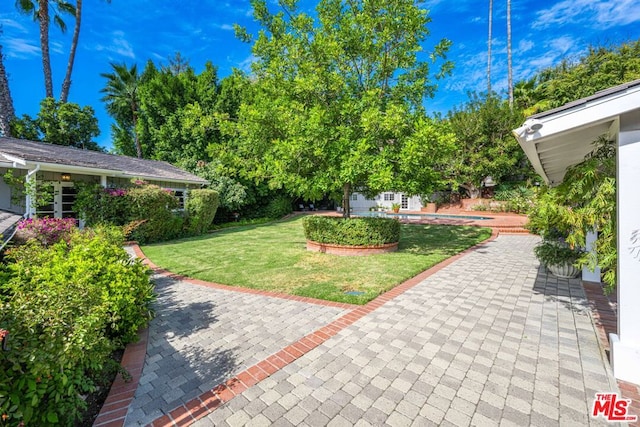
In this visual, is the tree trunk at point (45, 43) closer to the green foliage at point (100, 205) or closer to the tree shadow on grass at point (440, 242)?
the green foliage at point (100, 205)

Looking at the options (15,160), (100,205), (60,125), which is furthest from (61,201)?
(60,125)

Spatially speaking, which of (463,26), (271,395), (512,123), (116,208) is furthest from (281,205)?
(271,395)

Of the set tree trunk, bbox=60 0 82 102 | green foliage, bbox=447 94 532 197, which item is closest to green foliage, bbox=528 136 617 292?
green foliage, bbox=447 94 532 197

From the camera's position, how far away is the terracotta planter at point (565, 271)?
724 centimetres

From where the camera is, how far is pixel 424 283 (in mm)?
7102

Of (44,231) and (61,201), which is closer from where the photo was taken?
(44,231)

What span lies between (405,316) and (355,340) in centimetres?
135

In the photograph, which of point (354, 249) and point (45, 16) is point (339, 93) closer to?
point (354, 249)

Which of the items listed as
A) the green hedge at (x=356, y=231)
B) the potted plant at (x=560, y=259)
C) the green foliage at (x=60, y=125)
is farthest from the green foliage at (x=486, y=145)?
the green foliage at (x=60, y=125)

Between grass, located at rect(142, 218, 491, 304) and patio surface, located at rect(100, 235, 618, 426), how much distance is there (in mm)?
798

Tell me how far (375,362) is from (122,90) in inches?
1304

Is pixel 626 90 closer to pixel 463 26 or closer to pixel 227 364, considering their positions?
pixel 227 364

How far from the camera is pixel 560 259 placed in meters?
7.35

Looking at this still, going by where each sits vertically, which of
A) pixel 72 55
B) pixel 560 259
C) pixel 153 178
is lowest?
pixel 560 259
